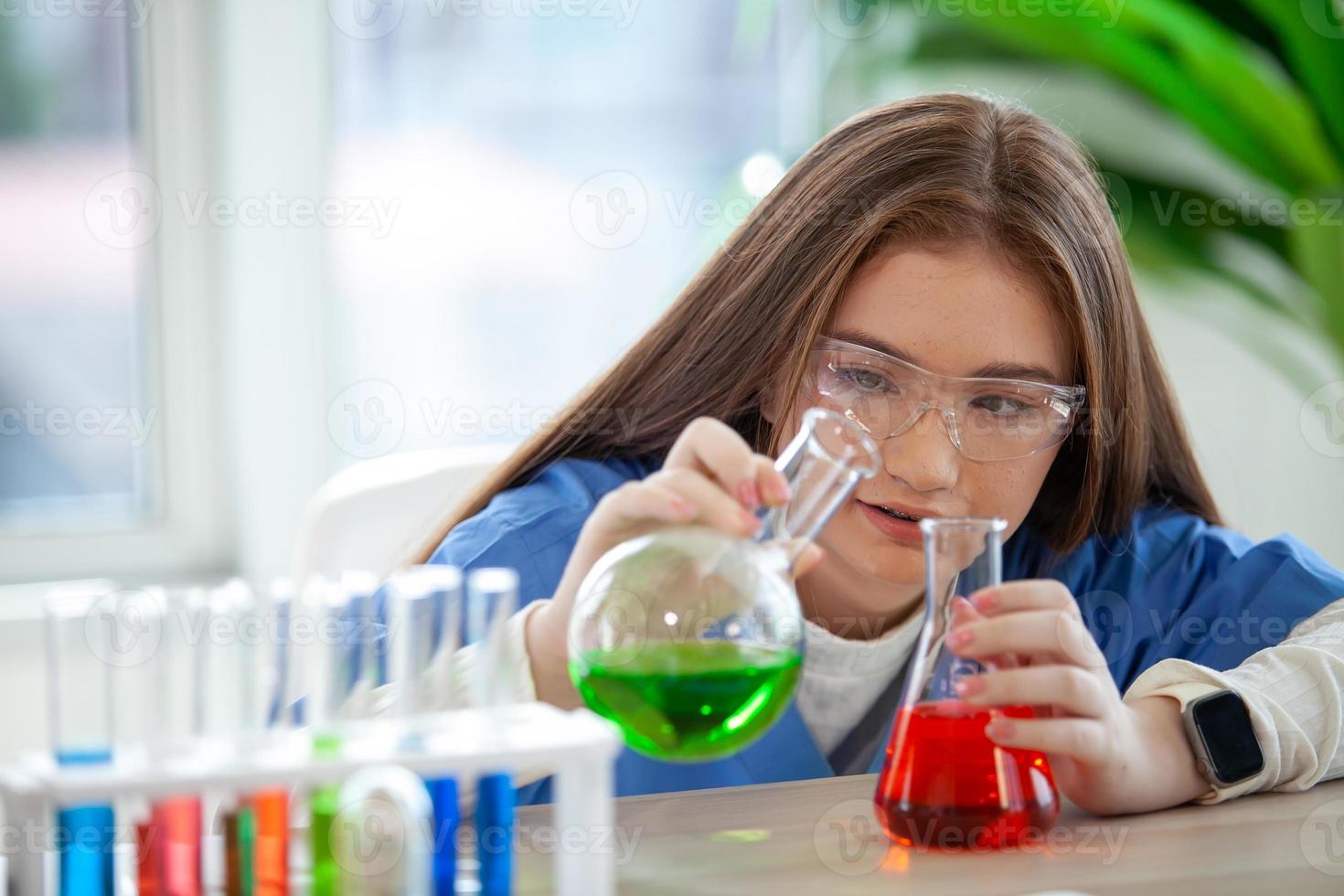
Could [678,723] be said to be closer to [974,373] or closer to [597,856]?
[597,856]

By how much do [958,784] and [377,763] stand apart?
35 cm

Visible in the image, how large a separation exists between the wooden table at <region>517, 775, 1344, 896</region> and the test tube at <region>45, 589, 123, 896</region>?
21cm

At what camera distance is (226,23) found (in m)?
2.34

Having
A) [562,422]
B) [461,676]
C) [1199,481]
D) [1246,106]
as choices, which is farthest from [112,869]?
[1246,106]

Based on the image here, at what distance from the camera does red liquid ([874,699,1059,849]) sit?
792 mm

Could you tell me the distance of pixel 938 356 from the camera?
113cm

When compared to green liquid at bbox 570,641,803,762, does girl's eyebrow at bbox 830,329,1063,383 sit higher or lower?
higher

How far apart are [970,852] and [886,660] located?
50 cm
